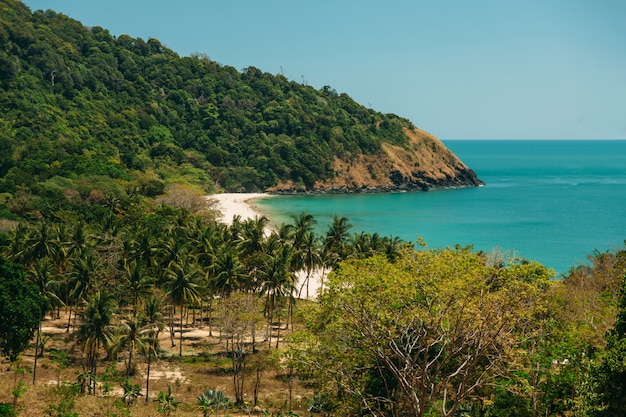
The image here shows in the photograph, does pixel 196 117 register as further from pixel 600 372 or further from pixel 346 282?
pixel 600 372

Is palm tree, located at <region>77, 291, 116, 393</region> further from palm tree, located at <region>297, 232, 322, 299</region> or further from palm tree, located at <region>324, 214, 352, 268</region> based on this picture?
palm tree, located at <region>324, 214, 352, 268</region>

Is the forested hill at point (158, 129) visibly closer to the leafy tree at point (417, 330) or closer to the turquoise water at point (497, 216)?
the turquoise water at point (497, 216)

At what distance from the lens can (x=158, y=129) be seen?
17038 centimetres

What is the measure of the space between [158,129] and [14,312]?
14200 cm

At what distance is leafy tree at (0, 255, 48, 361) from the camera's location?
34.0 metres

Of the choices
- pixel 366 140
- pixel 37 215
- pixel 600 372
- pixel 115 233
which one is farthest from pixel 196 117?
pixel 600 372

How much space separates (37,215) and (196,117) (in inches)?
4329

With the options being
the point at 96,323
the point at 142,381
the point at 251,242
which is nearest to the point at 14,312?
the point at 96,323

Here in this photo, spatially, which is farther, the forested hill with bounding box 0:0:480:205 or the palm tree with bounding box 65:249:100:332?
the forested hill with bounding box 0:0:480:205

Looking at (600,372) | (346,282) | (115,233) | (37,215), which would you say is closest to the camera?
(600,372)

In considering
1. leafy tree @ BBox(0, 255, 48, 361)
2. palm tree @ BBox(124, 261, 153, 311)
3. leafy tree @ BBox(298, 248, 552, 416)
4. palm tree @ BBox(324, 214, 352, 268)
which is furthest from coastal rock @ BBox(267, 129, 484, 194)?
leafy tree @ BBox(298, 248, 552, 416)

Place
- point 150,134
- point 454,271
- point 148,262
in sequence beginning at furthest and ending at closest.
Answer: point 150,134 → point 148,262 → point 454,271

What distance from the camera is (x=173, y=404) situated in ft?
116

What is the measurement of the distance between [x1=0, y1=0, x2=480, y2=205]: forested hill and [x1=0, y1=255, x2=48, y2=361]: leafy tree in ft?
248
